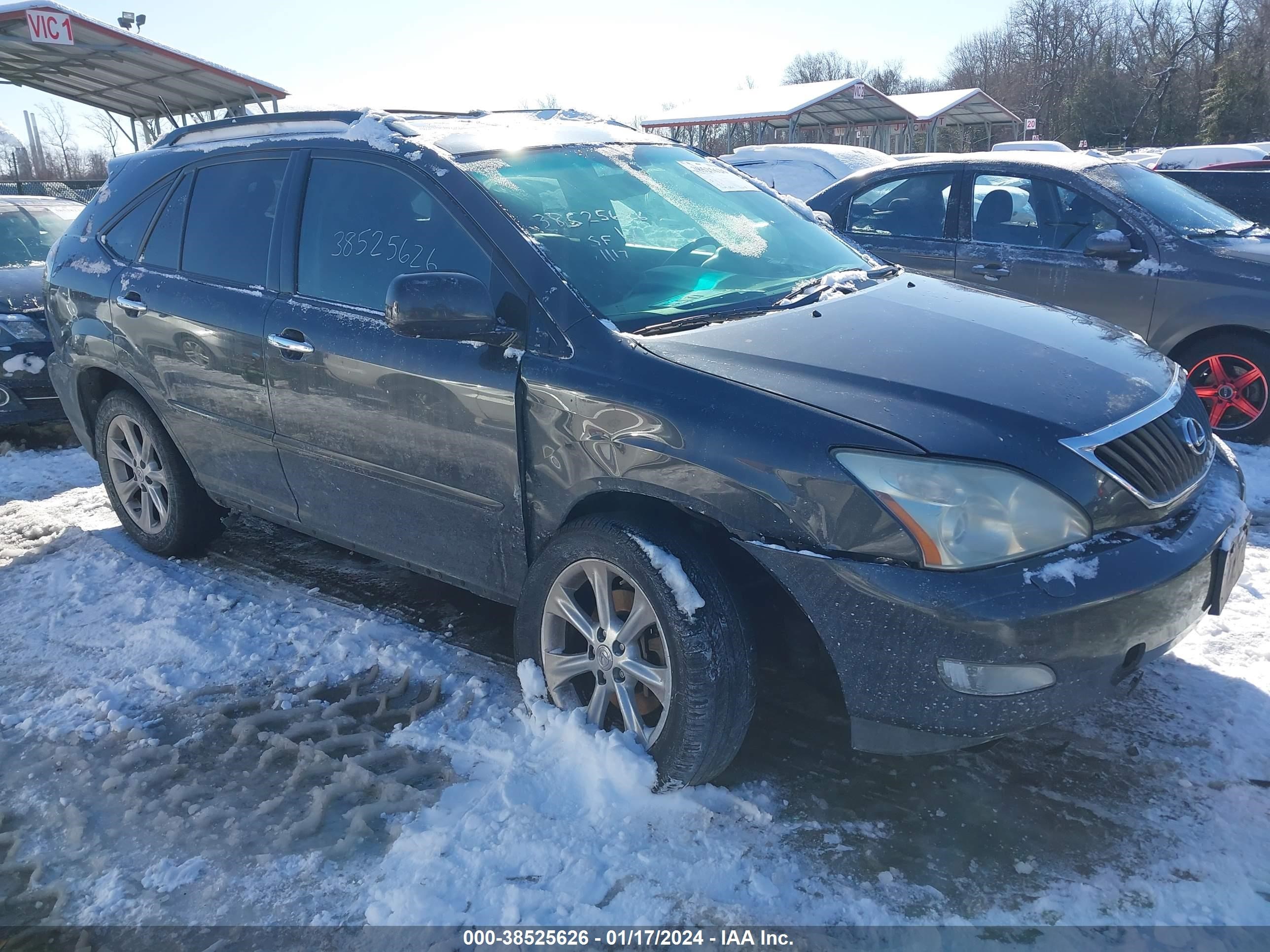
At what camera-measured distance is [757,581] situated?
2.70 metres

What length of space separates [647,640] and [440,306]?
113cm

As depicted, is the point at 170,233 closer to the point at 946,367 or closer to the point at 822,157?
the point at 946,367

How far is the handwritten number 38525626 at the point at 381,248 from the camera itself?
3203 mm

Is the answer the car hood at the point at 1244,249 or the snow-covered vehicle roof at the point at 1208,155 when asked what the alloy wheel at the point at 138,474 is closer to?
the car hood at the point at 1244,249

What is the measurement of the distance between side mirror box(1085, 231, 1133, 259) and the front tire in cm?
428

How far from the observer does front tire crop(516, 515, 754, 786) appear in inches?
99.2

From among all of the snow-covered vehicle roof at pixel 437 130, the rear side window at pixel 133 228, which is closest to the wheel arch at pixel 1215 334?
the snow-covered vehicle roof at pixel 437 130

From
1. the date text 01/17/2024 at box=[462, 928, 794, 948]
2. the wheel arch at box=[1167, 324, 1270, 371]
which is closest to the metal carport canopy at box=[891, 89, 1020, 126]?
the wheel arch at box=[1167, 324, 1270, 371]

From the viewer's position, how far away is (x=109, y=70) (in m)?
15.5

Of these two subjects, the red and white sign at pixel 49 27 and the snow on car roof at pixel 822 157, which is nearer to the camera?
the red and white sign at pixel 49 27

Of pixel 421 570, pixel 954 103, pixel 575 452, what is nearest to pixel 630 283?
pixel 575 452

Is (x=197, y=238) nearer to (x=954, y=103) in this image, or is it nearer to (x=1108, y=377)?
(x=1108, y=377)

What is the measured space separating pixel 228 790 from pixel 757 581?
1683 millimetres

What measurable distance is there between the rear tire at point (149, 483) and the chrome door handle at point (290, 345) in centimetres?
116
